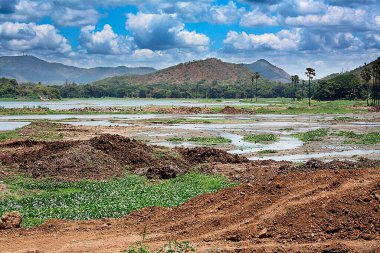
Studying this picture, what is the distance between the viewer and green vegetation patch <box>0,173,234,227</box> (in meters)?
19.1

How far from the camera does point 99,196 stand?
901 inches

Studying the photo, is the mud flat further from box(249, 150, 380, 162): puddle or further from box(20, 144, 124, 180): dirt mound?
box(249, 150, 380, 162): puddle

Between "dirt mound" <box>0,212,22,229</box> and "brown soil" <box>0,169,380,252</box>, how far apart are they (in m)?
0.49

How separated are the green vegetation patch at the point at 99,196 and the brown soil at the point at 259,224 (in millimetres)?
1803

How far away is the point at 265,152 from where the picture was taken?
4281 centimetres

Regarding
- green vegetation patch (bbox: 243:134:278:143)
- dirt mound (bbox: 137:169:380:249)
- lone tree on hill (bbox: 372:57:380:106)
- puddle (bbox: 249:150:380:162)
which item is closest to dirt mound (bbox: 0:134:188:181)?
puddle (bbox: 249:150:380:162)

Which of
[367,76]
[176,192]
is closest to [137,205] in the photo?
[176,192]

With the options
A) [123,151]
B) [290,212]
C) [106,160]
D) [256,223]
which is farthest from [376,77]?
[256,223]

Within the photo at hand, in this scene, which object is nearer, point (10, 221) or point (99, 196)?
point (10, 221)

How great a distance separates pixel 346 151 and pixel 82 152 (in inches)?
939

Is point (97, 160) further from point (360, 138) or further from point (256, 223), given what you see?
point (360, 138)

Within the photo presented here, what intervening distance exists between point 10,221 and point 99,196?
21.8 ft

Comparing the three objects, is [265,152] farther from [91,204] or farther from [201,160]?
[91,204]

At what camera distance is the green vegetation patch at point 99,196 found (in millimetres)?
19078
